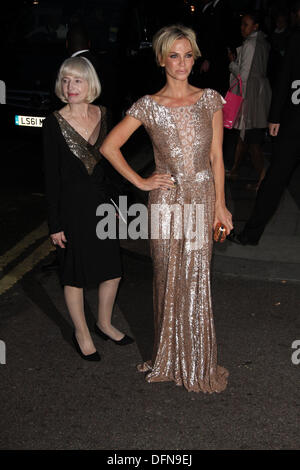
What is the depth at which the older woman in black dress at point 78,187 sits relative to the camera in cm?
383

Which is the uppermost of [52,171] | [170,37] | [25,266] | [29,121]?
[170,37]

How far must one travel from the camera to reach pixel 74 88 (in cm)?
379

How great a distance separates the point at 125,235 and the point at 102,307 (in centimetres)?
200

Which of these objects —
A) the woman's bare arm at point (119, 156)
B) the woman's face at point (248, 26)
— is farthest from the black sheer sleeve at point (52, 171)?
the woman's face at point (248, 26)

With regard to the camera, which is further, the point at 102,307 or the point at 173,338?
the point at 102,307

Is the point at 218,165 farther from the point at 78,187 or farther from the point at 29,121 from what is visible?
the point at 29,121

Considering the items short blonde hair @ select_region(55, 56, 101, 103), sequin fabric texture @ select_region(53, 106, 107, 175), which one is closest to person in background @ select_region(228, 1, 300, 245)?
sequin fabric texture @ select_region(53, 106, 107, 175)

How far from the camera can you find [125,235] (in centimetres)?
625

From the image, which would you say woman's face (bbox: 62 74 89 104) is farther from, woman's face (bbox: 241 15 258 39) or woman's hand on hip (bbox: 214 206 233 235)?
woman's face (bbox: 241 15 258 39)

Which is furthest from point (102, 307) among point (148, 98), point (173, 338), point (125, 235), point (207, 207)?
point (125, 235)

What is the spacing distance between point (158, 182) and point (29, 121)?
6.26 m

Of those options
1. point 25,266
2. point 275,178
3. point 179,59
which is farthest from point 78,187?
point 275,178
